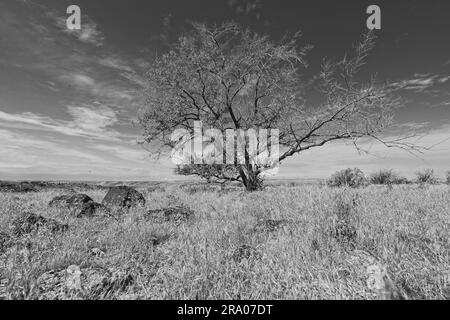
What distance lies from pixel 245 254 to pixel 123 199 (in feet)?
21.8

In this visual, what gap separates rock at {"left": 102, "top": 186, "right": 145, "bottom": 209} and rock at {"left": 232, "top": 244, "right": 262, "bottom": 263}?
588 cm

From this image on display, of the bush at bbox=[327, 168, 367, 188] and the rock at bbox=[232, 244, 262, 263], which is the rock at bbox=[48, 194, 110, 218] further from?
the bush at bbox=[327, 168, 367, 188]

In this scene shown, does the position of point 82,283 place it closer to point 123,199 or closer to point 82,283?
point 82,283

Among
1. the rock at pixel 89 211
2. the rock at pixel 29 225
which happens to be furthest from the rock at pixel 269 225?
the rock at pixel 89 211

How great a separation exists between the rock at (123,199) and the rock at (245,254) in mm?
5875

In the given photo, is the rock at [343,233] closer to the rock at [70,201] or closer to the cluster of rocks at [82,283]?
the cluster of rocks at [82,283]

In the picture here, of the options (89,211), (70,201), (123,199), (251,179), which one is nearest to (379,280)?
(89,211)

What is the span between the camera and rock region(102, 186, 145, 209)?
8.48 meters

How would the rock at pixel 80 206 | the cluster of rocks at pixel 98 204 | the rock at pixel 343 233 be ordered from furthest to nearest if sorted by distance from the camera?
1. the cluster of rocks at pixel 98 204
2. the rock at pixel 80 206
3. the rock at pixel 343 233

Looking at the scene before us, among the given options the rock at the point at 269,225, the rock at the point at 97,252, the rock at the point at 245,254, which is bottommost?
the rock at the point at 97,252

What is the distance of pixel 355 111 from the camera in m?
13.3

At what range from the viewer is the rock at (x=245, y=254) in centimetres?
306

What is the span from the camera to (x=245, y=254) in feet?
10.1
